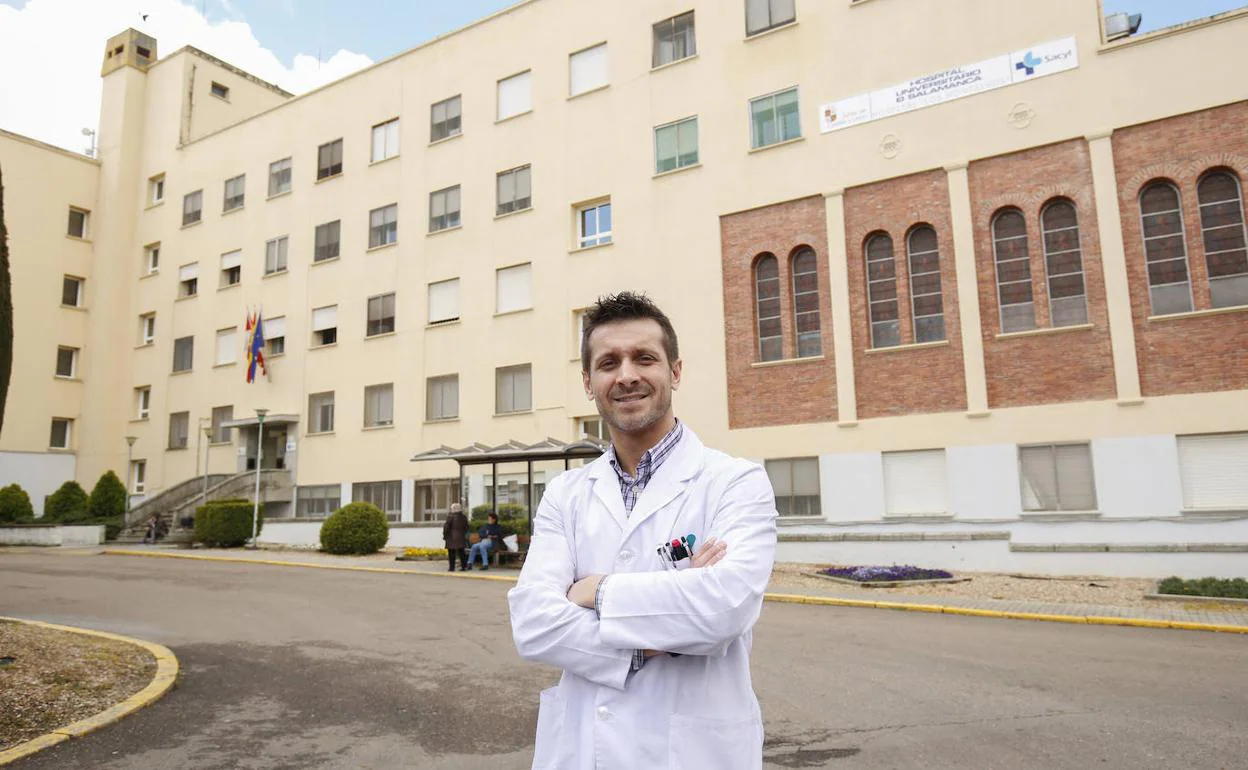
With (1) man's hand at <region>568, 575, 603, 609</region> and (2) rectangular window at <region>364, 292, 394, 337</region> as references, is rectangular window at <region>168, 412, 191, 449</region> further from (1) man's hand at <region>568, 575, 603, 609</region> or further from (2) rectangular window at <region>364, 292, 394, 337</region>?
(1) man's hand at <region>568, 575, 603, 609</region>

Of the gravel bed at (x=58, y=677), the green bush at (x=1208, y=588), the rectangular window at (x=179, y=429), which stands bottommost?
the green bush at (x=1208, y=588)

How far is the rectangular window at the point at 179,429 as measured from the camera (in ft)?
118

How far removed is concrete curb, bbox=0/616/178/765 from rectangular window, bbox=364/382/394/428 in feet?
69.9

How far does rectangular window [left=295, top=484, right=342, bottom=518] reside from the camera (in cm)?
3095

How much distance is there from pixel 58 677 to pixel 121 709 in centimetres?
117

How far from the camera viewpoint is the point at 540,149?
93.3 ft

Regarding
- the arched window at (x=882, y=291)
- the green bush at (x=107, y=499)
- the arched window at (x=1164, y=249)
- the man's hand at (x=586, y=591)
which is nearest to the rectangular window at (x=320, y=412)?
the green bush at (x=107, y=499)

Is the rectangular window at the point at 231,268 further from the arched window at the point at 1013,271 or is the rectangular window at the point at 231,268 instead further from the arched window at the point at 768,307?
the arched window at the point at 1013,271

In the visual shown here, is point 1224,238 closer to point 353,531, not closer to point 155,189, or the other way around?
point 353,531

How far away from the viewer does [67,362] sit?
40.1 metres

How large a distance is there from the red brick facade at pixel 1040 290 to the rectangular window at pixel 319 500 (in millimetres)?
22815

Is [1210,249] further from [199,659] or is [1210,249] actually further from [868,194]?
[199,659]

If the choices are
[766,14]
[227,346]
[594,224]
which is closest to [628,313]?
[766,14]

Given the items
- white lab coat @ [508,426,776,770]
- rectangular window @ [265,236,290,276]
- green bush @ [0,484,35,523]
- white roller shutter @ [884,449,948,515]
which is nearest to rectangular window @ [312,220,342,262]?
rectangular window @ [265,236,290,276]
